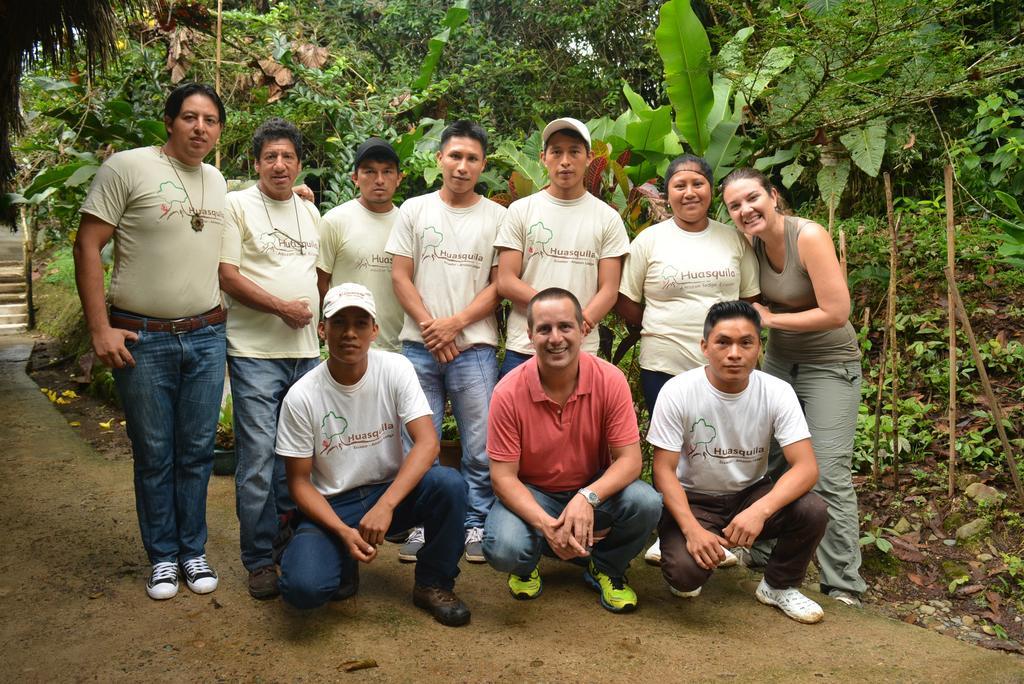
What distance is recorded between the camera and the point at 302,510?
2703 millimetres

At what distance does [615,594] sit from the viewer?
9.32ft

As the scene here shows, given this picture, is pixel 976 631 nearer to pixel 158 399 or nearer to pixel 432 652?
pixel 432 652

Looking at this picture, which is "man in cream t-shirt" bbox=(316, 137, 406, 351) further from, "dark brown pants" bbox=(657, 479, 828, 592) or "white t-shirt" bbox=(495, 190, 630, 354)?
"dark brown pants" bbox=(657, 479, 828, 592)

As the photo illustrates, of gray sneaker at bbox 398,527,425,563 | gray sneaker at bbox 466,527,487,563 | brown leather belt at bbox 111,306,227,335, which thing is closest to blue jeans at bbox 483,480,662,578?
gray sneaker at bbox 466,527,487,563

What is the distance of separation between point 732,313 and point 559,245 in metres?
0.81

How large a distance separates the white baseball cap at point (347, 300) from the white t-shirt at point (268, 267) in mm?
416

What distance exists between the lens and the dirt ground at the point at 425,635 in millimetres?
2389

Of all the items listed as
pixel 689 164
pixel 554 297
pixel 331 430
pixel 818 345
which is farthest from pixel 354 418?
pixel 818 345

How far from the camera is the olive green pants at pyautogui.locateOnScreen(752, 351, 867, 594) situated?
10.1ft

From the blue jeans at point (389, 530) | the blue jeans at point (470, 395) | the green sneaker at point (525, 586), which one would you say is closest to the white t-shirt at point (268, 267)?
the blue jeans at point (470, 395)

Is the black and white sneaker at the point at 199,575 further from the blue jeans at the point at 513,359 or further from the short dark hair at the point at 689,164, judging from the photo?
the short dark hair at the point at 689,164

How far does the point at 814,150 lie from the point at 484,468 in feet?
11.2

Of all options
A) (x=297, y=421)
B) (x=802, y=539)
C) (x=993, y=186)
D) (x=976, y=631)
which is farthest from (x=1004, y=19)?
(x=297, y=421)

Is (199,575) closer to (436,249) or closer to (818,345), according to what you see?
(436,249)
